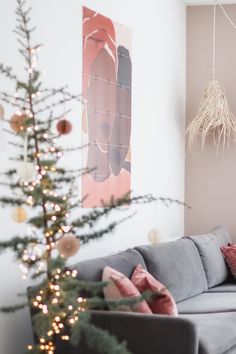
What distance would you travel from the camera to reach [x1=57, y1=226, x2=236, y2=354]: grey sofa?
3.36m

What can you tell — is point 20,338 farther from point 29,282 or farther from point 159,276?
point 159,276

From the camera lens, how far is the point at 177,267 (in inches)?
184

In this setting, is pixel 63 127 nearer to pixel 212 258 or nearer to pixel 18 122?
pixel 18 122

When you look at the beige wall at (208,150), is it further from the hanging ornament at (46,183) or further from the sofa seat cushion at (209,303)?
the hanging ornament at (46,183)

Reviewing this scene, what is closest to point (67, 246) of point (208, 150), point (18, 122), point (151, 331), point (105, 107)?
point (18, 122)

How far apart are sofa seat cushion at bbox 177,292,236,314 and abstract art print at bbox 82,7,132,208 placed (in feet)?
2.70

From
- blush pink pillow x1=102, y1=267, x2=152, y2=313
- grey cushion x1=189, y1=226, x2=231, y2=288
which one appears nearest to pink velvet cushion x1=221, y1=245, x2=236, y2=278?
grey cushion x1=189, y1=226, x2=231, y2=288

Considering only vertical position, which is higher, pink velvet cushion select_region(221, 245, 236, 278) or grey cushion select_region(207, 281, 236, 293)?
pink velvet cushion select_region(221, 245, 236, 278)

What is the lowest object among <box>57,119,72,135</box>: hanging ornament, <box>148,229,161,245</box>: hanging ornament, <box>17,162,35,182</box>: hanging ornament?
<box>148,229,161,245</box>: hanging ornament

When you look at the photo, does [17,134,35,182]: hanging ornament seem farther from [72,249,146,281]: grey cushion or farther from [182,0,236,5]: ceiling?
[182,0,236,5]: ceiling

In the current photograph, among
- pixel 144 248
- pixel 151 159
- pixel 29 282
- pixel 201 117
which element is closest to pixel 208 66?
pixel 201 117

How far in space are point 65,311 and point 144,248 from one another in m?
2.61

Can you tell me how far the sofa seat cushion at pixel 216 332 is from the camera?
3600 mm

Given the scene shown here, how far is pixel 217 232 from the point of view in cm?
567
